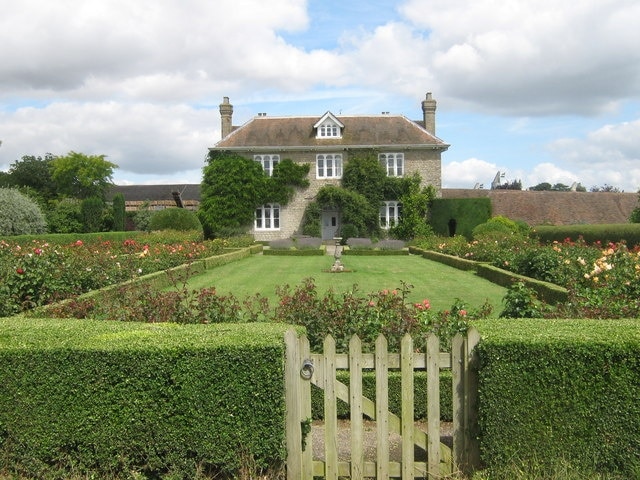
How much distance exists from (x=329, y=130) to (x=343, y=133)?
3.26 ft

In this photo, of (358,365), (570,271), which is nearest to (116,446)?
(358,365)

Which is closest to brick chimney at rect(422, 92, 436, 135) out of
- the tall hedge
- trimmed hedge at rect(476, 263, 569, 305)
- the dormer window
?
the tall hedge

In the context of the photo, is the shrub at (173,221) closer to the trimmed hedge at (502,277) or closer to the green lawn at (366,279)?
the green lawn at (366,279)

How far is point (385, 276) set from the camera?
18.1 m

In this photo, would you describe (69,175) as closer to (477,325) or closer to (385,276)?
(385,276)

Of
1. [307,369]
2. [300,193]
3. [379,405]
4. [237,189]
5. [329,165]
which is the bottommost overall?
[379,405]

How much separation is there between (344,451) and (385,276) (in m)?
13.3

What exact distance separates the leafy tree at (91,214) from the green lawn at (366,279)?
23.2 metres

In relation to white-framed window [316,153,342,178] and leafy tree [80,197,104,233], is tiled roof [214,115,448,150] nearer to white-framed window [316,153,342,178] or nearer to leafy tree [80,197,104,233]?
white-framed window [316,153,342,178]

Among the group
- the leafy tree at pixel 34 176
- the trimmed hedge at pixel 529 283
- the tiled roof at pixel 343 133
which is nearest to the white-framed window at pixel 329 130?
the tiled roof at pixel 343 133

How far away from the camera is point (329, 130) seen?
39250mm

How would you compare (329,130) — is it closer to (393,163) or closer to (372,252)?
(393,163)

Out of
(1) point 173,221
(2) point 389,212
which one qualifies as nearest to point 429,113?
(2) point 389,212

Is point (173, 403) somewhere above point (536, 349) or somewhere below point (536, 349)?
below
